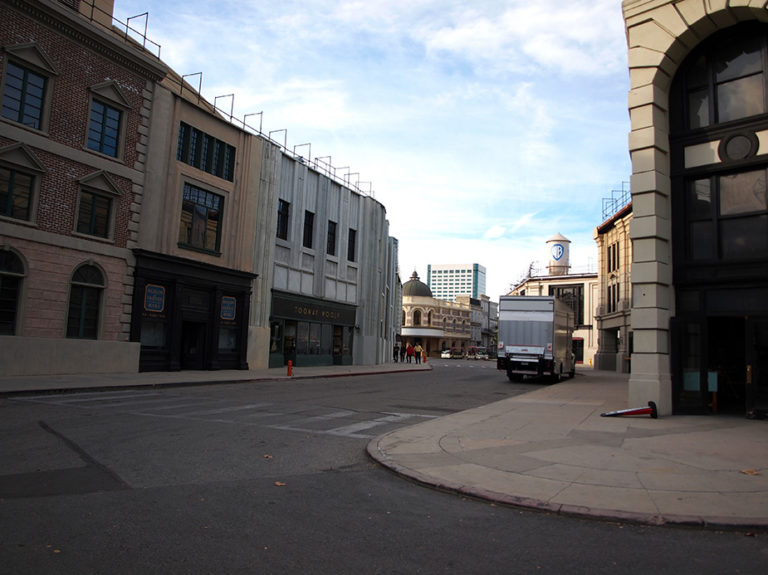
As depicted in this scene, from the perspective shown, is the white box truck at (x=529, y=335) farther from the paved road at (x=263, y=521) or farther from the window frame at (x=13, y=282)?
the window frame at (x=13, y=282)

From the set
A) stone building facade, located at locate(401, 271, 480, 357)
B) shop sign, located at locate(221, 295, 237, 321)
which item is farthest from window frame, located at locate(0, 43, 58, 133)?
stone building facade, located at locate(401, 271, 480, 357)

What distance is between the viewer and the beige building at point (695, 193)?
12.2 meters

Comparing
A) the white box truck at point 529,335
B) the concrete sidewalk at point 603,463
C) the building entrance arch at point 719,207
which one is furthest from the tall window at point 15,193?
the building entrance arch at point 719,207

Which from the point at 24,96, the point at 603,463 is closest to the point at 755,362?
the point at 603,463

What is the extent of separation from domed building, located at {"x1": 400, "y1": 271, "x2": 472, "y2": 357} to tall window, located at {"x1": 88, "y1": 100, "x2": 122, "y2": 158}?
248 feet

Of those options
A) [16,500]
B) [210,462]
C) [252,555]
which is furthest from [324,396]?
[252,555]

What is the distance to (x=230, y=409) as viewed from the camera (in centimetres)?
1312

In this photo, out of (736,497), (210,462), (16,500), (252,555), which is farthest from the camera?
(210,462)

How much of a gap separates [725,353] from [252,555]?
49.9 ft

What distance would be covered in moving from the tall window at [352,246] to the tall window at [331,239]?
1.77 m

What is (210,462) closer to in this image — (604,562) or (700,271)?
(604,562)

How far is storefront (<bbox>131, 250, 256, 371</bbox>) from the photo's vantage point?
22766mm

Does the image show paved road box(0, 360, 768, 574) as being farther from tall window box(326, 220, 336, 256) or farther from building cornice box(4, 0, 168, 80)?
tall window box(326, 220, 336, 256)

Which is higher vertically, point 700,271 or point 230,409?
point 700,271
